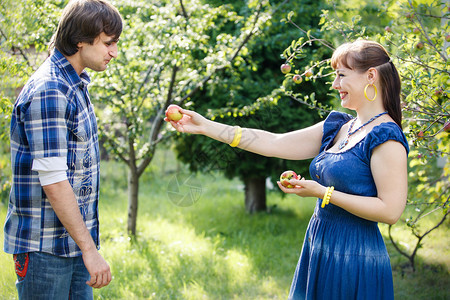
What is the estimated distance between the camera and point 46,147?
1.61 meters

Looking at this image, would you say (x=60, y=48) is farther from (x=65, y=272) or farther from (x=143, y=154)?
(x=143, y=154)

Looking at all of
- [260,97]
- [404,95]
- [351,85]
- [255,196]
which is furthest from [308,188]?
[255,196]

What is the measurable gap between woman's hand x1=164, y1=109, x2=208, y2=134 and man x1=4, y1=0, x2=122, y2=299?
509mm

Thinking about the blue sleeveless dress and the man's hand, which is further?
the blue sleeveless dress

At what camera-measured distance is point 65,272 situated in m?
1.77

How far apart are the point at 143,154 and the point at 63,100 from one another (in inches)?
103

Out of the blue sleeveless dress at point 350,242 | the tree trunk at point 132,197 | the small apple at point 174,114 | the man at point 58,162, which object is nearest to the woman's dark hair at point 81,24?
the man at point 58,162

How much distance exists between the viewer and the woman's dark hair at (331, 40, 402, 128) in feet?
6.23

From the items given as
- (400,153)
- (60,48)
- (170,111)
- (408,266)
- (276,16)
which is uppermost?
(276,16)

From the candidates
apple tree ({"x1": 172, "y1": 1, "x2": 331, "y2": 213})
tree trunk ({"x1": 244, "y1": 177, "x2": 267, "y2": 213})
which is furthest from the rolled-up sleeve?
tree trunk ({"x1": 244, "y1": 177, "x2": 267, "y2": 213})

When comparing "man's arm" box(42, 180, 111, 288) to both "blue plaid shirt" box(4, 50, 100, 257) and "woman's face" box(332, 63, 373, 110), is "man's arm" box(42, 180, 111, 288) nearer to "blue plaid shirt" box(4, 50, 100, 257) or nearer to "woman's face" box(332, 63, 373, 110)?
"blue plaid shirt" box(4, 50, 100, 257)

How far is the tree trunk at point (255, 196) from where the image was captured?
5812 mm

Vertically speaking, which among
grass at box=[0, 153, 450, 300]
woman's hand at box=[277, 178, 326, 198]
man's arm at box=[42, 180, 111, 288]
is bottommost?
grass at box=[0, 153, 450, 300]

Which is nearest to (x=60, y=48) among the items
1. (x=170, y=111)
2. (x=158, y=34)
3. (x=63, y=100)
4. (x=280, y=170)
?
(x=63, y=100)
